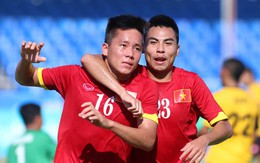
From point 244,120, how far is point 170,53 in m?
3.12

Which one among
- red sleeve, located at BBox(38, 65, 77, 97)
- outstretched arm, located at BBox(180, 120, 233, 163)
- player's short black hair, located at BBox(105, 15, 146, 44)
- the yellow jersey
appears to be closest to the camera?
outstretched arm, located at BBox(180, 120, 233, 163)

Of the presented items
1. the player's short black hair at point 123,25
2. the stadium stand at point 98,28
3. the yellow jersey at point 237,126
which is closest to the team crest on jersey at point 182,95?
the player's short black hair at point 123,25

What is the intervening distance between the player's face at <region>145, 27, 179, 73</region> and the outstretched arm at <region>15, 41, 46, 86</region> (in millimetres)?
852

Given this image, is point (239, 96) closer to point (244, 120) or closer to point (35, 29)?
point (244, 120)

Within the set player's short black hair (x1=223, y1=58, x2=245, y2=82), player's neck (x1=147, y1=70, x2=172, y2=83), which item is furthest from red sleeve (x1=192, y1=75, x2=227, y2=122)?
player's short black hair (x1=223, y1=58, x2=245, y2=82)

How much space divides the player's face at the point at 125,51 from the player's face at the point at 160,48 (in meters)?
0.28

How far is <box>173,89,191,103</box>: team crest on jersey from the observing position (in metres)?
5.11

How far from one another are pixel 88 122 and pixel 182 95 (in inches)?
30.0

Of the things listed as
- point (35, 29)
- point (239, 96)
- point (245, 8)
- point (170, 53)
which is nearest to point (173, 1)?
point (245, 8)

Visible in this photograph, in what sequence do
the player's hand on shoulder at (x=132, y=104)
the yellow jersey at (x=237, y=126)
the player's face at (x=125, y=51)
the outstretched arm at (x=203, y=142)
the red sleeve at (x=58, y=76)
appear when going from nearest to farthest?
the player's hand on shoulder at (x=132, y=104)
the outstretched arm at (x=203, y=142)
the player's face at (x=125, y=51)
the red sleeve at (x=58, y=76)
the yellow jersey at (x=237, y=126)

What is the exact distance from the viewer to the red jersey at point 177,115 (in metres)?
5.07

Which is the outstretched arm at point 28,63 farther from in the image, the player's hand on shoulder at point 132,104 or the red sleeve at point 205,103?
the red sleeve at point 205,103

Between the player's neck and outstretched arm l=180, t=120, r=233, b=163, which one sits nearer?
outstretched arm l=180, t=120, r=233, b=163

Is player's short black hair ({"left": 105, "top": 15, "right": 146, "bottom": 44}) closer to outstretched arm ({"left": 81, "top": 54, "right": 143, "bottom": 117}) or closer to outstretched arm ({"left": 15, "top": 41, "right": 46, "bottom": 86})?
outstretched arm ({"left": 81, "top": 54, "right": 143, "bottom": 117})
